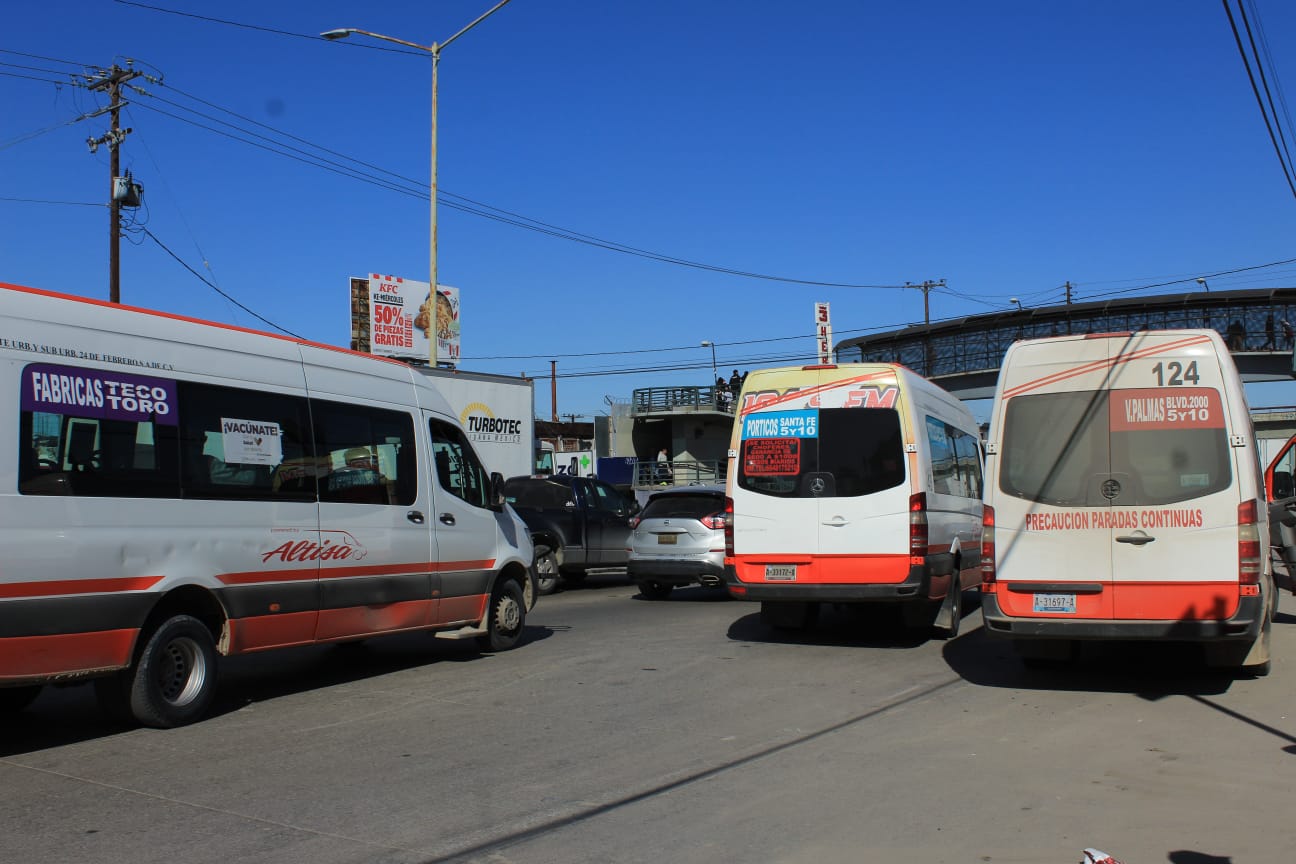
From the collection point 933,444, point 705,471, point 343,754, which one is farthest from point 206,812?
point 705,471

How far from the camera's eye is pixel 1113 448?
857 cm

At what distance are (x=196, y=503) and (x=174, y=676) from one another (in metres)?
1.15

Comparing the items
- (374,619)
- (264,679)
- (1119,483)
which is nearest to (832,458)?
(1119,483)

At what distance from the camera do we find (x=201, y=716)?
24.9 feet

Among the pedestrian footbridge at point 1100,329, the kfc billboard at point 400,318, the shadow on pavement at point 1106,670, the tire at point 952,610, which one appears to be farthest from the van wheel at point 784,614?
the kfc billboard at point 400,318

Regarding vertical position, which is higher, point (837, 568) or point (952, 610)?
point (837, 568)

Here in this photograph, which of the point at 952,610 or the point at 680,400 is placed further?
the point at 680,400

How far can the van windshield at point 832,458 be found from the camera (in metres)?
10.7

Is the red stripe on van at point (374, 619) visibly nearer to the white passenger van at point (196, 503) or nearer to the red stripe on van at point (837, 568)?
the white passenger van at point (196, 503)

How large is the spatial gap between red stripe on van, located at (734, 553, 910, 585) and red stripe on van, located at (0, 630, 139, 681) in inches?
234

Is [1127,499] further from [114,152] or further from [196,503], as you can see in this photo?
[114,152]

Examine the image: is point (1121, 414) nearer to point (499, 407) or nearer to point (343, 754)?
point (343, 754)

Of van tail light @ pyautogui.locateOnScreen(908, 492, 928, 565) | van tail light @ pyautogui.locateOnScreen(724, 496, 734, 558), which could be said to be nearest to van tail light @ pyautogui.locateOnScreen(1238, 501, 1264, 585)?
van tail light @ pyautogui.locateOnScreen(908, 492, 928, 565)

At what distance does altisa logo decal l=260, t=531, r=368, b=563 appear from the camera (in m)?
8.18
